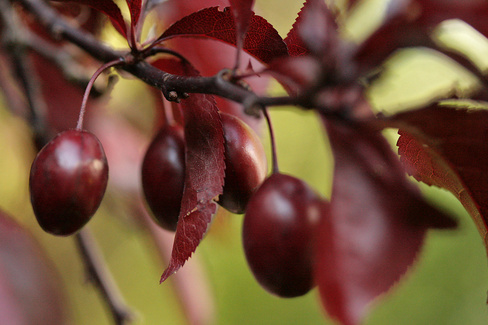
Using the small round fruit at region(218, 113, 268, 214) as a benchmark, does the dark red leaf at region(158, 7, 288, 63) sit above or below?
above

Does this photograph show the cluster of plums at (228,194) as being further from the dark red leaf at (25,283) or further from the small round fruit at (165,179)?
the dark red leaf at (25,283)

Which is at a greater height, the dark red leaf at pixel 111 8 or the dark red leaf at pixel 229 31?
the dark red leaf at pixel 229 31

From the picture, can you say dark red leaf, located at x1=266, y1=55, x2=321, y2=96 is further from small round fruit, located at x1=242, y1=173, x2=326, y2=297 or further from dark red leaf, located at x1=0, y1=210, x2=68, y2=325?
dark red leaf, located at x1=0, y1=210, x2=68, y2=325

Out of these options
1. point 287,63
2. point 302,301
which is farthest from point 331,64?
point 302,301

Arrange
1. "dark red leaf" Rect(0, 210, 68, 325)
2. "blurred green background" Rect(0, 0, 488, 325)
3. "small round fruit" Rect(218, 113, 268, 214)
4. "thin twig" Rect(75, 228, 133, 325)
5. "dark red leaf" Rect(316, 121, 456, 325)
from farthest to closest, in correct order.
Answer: "blurred green background" Rect(0, 0, 488, 325) → "thin twig" Rect(75, 228, 133, 325) → "dark red leaf" Rect(0, 210, 68, 325) → "small round fruit" Rect(218, 113, 268, 214) → "dark red leaf" Rect(316, 121, 456, 325)

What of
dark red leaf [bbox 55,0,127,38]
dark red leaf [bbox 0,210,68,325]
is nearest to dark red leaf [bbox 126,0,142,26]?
dark red leaf [bbox 55,0,127,38]

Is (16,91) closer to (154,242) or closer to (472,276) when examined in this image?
(154,242)

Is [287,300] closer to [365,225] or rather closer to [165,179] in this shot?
[165,179]

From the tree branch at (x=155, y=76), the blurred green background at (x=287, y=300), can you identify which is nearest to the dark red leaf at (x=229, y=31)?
the tree branch at (x=155, y=76)
